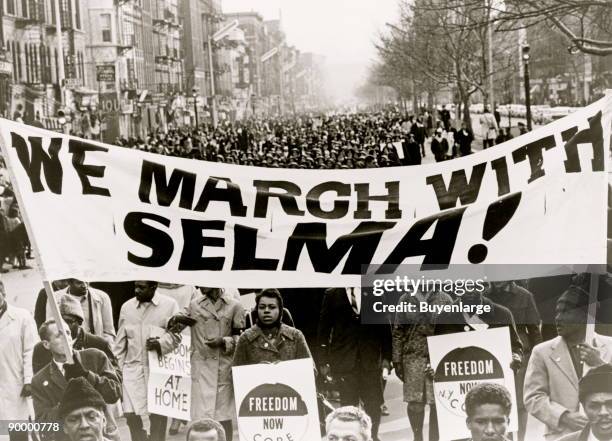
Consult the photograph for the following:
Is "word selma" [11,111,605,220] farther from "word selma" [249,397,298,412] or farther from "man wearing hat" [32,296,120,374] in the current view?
"man wearing hat" [32,296,120,374]

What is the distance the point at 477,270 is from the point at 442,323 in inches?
18.3

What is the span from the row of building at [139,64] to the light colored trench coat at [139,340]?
358 cm

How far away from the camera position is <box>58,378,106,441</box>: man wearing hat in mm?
5984

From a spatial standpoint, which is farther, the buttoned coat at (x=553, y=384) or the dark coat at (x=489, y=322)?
the dark coat at (x=489, y=322)

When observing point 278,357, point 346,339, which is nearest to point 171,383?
point 278,357

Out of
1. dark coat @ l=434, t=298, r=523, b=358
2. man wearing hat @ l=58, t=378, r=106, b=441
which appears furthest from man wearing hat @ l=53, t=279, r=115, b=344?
dark coat @ l=434, t=298, r=523, b=358

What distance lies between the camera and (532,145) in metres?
5.81

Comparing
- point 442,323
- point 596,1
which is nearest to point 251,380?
point 442,323

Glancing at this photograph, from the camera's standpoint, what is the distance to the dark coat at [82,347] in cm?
642

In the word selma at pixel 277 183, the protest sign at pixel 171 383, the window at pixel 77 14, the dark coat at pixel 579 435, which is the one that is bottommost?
the dark coat at pixel 579 435

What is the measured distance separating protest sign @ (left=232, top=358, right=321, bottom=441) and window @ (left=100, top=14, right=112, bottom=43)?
15.9 feet

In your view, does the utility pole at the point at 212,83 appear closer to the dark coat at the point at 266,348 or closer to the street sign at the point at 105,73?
the street sign at the point at 105,73

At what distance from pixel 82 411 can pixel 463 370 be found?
2.13 metres

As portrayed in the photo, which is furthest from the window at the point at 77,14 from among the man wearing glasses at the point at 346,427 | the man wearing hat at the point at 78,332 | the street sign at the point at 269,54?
the man wearing glasses at the point at 346,427
